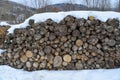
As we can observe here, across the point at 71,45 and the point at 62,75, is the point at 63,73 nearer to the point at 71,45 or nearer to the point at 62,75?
the point at 62,75

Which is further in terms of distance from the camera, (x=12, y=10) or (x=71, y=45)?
(x=12, y=10)

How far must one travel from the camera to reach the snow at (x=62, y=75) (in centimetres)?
612

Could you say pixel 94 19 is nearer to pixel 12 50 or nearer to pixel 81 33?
pixel 81 33

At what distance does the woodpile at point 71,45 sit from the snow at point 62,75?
0.89 feet

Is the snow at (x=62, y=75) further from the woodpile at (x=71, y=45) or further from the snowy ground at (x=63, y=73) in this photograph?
the woodpile at (x=71, y=45)

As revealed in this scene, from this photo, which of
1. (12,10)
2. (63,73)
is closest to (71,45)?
(63,73)

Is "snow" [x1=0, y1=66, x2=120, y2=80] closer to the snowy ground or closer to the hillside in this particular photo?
the snowy ground

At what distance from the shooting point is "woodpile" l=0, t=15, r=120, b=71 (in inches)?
263

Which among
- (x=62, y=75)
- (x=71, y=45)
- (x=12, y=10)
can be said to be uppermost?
(x=12, y=10)

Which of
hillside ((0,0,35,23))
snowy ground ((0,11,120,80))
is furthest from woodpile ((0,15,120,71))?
hillside ((0,0,35,23))

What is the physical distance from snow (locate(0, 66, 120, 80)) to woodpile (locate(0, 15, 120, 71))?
0.89 ft

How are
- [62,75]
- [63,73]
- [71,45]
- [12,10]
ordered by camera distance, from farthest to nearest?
[12,10] → [71,45] → [63,73] → [62,75]

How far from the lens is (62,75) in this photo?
641 cm

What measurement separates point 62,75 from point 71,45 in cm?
85
